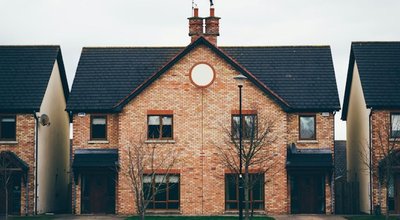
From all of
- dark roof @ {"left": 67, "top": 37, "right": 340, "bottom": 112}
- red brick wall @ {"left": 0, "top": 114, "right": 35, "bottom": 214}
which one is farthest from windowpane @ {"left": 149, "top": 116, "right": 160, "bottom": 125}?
red brick wall @ {"left": 0, "top": 114, "right": 35, "bottom": 214}

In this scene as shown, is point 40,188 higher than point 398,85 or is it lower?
lower

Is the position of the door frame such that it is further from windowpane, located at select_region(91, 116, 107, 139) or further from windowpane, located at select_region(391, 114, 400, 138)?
windowpane, located at select_region(391, 114, 400, 138)

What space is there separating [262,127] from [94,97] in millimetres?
9613

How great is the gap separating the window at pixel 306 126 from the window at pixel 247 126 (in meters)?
2.94

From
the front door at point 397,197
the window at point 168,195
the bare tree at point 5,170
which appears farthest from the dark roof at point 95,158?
the front door at point 397,197

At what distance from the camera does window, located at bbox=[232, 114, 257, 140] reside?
151 feet

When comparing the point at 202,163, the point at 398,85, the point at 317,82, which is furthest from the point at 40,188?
the point at 398,85

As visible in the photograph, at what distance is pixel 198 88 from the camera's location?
4938 centimetres

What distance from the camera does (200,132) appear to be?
162ft

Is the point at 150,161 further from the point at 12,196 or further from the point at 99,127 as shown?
the point at 12,196

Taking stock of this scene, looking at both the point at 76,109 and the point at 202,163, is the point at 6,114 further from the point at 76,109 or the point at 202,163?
the point at 202,163

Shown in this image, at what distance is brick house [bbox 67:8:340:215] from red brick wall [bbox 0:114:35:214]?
232 cm

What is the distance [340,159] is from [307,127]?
52.2 ft

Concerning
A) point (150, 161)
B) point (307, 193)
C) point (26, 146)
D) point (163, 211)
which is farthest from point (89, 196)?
point (307, 193)
